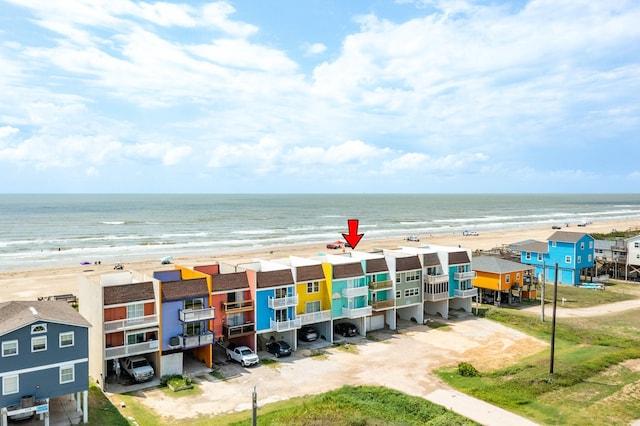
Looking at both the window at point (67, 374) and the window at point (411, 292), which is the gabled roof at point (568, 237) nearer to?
the window at point (411, 292)

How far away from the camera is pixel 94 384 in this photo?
34.2 meters

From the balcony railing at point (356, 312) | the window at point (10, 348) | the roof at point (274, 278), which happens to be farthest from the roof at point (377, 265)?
the window at point (10, 348)

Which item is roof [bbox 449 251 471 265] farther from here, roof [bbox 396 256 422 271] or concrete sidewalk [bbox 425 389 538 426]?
concrete sidewalk [bbox 425 389 538 426]

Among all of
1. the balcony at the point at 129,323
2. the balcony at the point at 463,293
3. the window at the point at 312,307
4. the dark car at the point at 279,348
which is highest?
the balcony at the point at 129,323

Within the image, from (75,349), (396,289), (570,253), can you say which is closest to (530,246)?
(570,253)

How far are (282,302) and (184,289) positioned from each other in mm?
8257

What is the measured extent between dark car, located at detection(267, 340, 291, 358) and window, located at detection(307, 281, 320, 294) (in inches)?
201

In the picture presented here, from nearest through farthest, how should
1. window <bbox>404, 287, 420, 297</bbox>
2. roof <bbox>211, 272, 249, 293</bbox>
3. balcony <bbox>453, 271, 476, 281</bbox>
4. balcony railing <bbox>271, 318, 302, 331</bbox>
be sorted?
roof <bbox>211, 272, 249, 293</bbox> < balcony railing <bbox>271, 318, 302, 331</bbox> < window <bbox>404, 287, 420, 297</bbox> < balcony <bbox>453, 271, 476, 281</bbox>

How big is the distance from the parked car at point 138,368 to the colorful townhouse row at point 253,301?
565mm

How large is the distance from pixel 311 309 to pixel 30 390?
898 inches

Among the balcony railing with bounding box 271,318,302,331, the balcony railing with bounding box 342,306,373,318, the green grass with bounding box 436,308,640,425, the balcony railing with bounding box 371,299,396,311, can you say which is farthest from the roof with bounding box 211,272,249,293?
the green grass with bounding box 436,308,640,425

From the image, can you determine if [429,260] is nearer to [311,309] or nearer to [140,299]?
[311,309]

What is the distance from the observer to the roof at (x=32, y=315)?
26.4m

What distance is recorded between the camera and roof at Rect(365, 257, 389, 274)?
4747cm
